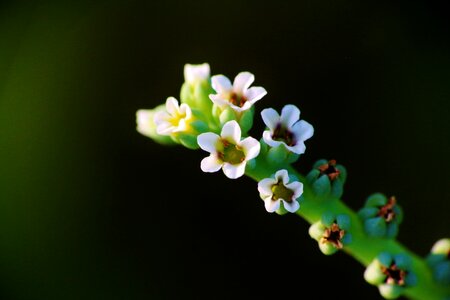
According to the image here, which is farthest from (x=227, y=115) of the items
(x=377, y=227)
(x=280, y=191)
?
(x=377, y=227)

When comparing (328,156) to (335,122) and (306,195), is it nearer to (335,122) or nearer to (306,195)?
(335,122)

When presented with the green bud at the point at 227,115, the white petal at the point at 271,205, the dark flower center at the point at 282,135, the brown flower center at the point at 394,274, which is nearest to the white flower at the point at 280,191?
the white petal at the point at 271,205

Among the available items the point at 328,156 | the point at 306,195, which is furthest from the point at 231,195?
the point at 306,195

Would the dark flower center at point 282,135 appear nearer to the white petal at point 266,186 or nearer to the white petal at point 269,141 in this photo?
the white petal at point 269,141

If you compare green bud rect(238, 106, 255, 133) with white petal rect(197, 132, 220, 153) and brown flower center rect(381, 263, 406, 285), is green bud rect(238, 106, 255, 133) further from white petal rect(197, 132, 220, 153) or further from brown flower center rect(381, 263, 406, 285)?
brown flower center rect(381, 263, 406, 285)

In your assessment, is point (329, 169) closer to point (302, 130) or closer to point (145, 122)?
point (302, 130)

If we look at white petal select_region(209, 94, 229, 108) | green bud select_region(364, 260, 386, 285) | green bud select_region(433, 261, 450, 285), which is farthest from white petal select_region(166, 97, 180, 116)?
green bud select_region(433, 261, 450, 285)
